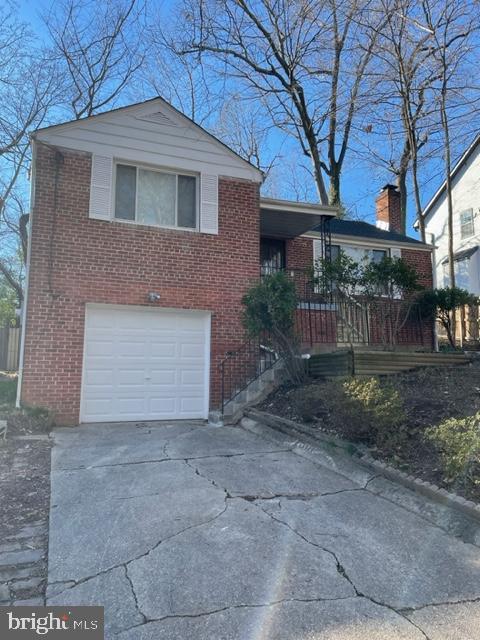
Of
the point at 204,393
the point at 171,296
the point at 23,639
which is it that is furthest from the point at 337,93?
the point at 23,639

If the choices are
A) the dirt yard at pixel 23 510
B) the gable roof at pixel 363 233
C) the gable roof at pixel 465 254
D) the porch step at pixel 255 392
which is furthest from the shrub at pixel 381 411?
the gable roof at pixel 465 254

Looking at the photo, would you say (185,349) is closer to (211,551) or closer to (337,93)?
(211,551)

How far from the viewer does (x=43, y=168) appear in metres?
8.38

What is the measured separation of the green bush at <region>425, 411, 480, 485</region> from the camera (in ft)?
13.2

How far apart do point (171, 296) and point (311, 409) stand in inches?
143

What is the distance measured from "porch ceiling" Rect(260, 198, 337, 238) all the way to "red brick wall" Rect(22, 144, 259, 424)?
1010 mm

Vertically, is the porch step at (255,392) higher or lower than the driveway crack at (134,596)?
higher

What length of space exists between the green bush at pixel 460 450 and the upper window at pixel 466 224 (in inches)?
746

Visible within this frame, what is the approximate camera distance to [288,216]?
36.8ft

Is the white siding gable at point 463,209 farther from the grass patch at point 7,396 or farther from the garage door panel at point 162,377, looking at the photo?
the grass patch at point 7,396

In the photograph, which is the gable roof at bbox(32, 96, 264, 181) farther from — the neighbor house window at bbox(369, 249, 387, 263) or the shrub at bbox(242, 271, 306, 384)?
the neighbor house window at bbox(369, 249, 387, 263)

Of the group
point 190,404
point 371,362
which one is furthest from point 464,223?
point 190,404

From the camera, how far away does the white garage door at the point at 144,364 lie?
8398 millimetres

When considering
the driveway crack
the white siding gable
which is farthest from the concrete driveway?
the white siding gable
